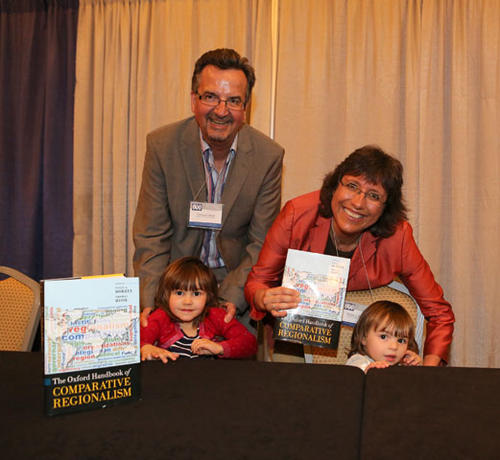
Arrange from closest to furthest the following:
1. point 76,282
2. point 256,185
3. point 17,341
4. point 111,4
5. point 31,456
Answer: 1. point 31,456
2. point 76,282
3. point 17,341
4. point 256,185
5. point 111,4

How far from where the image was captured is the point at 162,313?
2443 mm

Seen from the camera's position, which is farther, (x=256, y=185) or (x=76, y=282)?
(x=256, y=185)

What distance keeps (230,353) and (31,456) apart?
132cm

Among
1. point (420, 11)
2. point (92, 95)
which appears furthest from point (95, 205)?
point (420, 11)

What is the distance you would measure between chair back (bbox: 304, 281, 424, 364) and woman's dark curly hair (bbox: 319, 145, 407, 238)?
269 mm

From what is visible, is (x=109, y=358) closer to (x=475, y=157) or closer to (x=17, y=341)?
(x=17, y=341)

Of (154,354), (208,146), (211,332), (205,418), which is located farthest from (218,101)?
(205,418)

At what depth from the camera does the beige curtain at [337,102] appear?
407 centimetres

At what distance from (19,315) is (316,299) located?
4.21 ft

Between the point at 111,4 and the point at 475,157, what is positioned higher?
the point at 111,4

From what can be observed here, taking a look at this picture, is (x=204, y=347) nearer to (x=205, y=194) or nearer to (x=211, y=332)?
(x=211, y=332)

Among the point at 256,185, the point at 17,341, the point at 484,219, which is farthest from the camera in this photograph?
the point at 484,219

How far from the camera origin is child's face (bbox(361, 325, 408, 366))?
86.5 inches

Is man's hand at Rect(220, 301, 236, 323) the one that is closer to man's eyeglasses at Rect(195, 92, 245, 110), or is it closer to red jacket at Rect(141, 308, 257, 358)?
red jacket at Rect(141, 308, 257, 358)
